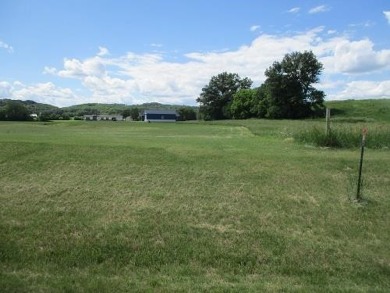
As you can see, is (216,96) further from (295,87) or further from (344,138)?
(344,138)

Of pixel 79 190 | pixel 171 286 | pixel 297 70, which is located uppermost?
pixel 297 70

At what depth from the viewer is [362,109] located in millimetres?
77188

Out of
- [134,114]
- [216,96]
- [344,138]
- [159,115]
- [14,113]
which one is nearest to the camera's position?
[344,138]

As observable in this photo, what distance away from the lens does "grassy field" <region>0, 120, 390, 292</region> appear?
9055mm

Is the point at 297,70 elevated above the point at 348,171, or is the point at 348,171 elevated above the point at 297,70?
the point at 297,70

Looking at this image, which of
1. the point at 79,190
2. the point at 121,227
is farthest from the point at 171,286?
the point at 79,190

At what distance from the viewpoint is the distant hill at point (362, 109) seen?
225ft

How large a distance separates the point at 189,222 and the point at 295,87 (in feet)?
251

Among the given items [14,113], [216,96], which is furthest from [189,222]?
[216,96]

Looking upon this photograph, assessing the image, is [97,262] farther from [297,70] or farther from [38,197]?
[297,70]

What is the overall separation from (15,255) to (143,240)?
2.73 meters

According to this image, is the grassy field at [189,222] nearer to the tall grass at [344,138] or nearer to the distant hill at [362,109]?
the tall grass at [344,138]

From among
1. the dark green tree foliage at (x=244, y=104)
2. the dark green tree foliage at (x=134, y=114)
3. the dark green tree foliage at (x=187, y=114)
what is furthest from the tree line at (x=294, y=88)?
the dark green tree foliage at (x=134, y=114)

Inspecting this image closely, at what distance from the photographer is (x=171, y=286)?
8430 mm
